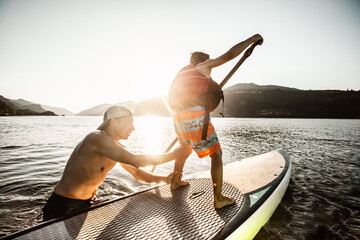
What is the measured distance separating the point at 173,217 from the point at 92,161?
58.1 inches

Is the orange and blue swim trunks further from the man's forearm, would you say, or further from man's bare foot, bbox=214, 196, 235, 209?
man's bare foot, bbox=214, 196, 235, 209

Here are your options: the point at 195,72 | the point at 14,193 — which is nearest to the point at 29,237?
the point at 195,72

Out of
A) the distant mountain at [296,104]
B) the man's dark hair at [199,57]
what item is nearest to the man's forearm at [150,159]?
the man's dark hair at [199,57]

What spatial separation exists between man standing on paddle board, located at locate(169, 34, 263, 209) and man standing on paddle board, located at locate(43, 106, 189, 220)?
0.35 m

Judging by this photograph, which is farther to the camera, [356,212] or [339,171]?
[339,171]

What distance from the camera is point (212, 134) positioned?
112 inches

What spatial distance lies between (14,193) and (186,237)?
624cm

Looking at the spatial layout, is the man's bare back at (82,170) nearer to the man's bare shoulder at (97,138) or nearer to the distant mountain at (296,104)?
the man's bare shoulder at (97,138)

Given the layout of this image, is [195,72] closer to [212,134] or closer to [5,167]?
[212,134]

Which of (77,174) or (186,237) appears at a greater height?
(77,174)

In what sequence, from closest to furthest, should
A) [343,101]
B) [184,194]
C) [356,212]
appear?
[184,194] < [356,212] < [343,101]

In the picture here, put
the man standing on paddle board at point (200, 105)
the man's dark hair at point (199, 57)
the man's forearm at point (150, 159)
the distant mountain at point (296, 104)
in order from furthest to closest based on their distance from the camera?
the distant mountain at point (296, 104)
the man's dark hair at point (199, 57)
the man standing on paddle board at point (200, 105)
the man's forearm at point (150, 159)

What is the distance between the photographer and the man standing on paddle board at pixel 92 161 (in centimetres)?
253

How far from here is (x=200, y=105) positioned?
113 inches
